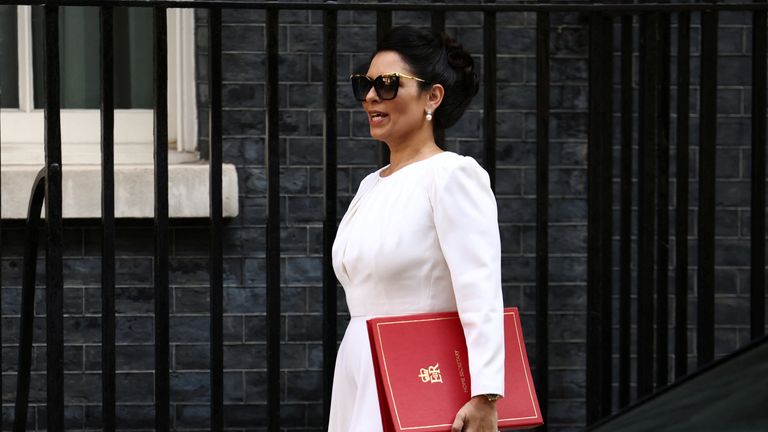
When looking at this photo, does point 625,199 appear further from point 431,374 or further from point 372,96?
point 431,374

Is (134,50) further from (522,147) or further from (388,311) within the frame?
(388,311)

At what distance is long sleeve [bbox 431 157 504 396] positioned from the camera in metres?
3.12

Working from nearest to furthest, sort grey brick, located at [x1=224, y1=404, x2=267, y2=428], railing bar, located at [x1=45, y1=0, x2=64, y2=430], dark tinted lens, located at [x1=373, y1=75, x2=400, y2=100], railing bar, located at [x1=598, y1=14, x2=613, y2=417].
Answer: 1. dark tinted lens, located at [x1=373, y1=75, x2=400, y2=100]
2. railing bar, located at [x1=45, y1=0, x2=64, y2=430]
3. railing bar, located at [x1=598, y1=14, x2=613, y2=417]
4. grey brick, located at [x1=224, y1=404, x2=267, y2=428]

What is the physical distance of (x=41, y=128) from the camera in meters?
6.46

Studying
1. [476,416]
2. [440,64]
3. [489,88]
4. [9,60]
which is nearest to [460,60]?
[440,64]

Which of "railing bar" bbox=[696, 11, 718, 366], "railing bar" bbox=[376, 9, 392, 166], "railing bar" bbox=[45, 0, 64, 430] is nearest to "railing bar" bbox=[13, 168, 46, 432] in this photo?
"railing bar" bbox=[45, 0, 64, 430]

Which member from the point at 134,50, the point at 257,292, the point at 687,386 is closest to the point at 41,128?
the point at 134,50

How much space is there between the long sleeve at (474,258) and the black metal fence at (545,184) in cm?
96

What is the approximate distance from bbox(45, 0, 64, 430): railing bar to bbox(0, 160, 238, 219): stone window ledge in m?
1.90

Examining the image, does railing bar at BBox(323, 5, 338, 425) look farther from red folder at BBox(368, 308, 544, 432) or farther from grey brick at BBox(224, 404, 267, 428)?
grey brick at BBox(224, 404, 267, 428)

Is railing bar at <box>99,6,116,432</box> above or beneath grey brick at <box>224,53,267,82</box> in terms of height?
beneath

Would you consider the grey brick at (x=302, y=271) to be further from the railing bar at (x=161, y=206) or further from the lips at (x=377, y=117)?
the lips at (x=377, y=117)

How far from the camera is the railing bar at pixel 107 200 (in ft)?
13.5

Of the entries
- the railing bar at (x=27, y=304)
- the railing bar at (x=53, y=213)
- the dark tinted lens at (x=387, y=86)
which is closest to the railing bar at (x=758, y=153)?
the dark tinted lens at (x=387, y=86)
